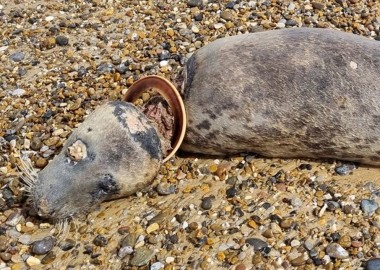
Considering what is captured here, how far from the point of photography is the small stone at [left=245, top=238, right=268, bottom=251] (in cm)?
399

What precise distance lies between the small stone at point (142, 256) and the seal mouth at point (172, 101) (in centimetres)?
64

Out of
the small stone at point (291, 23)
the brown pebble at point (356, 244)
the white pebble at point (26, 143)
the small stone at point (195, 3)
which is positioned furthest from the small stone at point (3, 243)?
the small stone at point (291, 23)

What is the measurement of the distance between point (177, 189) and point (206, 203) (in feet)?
0.90

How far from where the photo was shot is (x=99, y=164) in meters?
4.14

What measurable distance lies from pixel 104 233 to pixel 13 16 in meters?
2.97

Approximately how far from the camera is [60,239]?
4.26 m

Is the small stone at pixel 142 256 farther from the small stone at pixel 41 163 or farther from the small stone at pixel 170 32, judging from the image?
the small stone at pixel 170 32

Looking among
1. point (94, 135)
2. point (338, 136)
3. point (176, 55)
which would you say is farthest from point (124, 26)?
point (338, 136)

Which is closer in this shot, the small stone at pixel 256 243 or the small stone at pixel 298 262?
the small stone at pixel 298 262

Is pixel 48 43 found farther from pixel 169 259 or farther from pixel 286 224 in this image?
pixel 286 224

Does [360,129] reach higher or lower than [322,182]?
higher

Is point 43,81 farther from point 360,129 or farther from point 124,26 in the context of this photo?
point 360,129

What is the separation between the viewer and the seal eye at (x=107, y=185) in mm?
4172

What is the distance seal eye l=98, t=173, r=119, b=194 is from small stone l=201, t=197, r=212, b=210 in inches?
21.8
